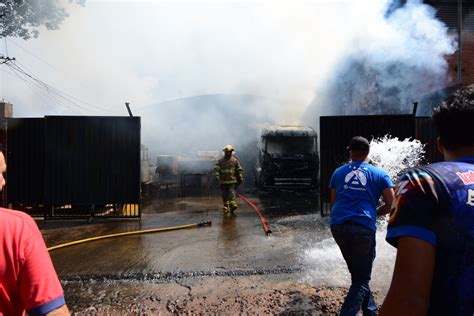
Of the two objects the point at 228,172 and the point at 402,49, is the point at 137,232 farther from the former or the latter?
the point at 402,49

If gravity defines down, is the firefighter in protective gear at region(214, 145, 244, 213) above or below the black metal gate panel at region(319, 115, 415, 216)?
below

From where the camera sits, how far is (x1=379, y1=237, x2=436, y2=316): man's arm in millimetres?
1310

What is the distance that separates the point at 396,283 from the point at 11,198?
9.47m

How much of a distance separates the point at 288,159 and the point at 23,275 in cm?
1375

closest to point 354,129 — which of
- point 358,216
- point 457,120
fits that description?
point 358,216

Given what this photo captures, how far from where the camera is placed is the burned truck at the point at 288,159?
14.9 meters

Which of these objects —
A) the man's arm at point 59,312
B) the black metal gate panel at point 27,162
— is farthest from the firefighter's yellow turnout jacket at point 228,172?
the man's arm at point 59,312

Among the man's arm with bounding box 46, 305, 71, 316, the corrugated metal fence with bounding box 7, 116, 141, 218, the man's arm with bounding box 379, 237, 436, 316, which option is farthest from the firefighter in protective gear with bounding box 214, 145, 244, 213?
the man's arm with bounding box 379, 237, 436, 316

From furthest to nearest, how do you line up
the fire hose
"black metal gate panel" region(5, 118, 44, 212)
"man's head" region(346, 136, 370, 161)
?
"black metal gate panel" region(5, 118, 44, 212) < the fire hose < "man's head" region(346, 136, 370, 161)

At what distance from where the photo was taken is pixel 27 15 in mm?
13211

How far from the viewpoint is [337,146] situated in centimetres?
886

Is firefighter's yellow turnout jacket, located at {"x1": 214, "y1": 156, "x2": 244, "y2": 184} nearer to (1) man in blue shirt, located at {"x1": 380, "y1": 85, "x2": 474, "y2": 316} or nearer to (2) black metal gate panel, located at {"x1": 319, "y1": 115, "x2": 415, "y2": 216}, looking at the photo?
(2) black metal gate panel, located at {"x1": 319, "y1": 115, "x2": 415, "y2": 216}

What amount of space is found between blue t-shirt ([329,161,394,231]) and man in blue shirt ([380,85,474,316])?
2061mm

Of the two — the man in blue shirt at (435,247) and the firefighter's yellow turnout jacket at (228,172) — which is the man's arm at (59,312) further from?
the firefighter's yellow turnout jacket at (228,172)
